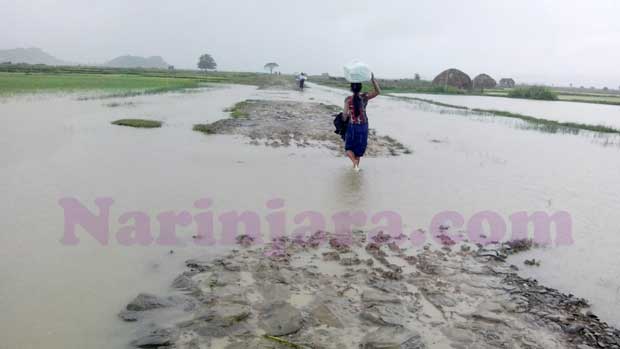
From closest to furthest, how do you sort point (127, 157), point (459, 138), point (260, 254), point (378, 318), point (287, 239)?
point (378, 318) < point (260, 254) < point (287, 239) < point (127, 157) < point (459, 138)

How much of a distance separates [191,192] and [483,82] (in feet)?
198

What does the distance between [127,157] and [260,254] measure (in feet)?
17.2

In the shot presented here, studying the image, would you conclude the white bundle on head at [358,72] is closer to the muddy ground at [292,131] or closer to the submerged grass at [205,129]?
the muddy ground at [292,131]

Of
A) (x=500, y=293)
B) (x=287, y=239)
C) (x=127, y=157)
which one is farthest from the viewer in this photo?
(x=127, y=157)

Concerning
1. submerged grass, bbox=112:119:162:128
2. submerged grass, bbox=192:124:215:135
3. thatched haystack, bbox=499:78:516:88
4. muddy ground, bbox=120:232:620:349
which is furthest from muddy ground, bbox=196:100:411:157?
thatched haystack, bbox=499:78:516:88

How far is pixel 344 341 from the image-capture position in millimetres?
2969

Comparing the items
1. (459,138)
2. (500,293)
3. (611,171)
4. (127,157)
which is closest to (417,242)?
(500,293)

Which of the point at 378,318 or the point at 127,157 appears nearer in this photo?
the point at 378,318

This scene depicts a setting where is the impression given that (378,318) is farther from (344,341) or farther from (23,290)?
(23,290)

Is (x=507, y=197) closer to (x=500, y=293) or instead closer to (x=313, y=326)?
(x=500, y=293)

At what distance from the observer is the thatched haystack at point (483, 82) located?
58.0 m

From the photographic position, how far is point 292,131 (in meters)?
13.6

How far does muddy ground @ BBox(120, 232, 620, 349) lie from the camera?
9.91 ft

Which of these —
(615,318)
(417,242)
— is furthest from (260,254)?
(615,318)
